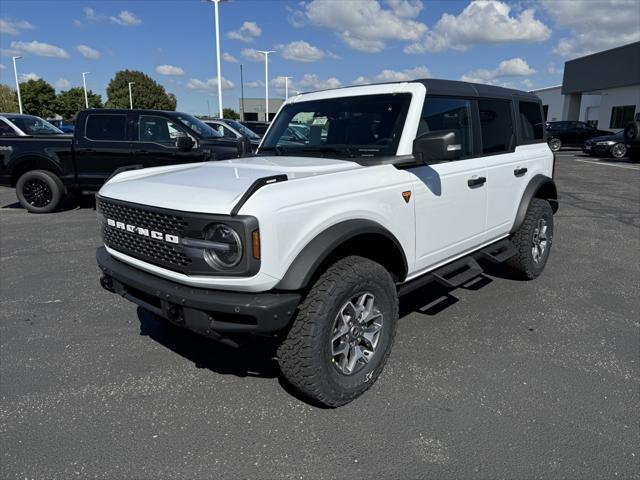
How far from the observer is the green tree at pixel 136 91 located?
255 feet

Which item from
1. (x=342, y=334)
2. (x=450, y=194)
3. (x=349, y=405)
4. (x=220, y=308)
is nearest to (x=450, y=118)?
(x=450, y=194)

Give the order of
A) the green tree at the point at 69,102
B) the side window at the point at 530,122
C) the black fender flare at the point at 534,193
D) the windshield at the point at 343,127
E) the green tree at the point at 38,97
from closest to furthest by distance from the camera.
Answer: the windshield at the point at 343,127, the black fender flare at the point at 534,193, the side window at the point at 530,122, the green tree at the point at 38,97, the green tree at the point at 69,102

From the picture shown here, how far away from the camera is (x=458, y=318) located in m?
4.07

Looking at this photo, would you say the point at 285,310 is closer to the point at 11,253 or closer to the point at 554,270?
the point at 554,270

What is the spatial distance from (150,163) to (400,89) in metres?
6.19

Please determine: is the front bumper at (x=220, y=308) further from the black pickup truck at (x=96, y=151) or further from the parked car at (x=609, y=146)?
the parked car at (x=609, y=146)

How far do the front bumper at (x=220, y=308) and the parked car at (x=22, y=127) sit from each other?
383 inches

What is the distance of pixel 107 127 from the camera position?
8.60m

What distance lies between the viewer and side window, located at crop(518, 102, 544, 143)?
470 centimetres

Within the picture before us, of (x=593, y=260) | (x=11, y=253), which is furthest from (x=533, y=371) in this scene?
(x=11, y=253)

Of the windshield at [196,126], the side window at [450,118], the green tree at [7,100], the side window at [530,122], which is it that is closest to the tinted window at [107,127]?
the windshield at [196,126]

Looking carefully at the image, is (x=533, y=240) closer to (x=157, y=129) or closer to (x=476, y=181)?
(x=476, y=181)

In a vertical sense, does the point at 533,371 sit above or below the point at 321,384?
below

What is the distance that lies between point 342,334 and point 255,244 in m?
0.86
